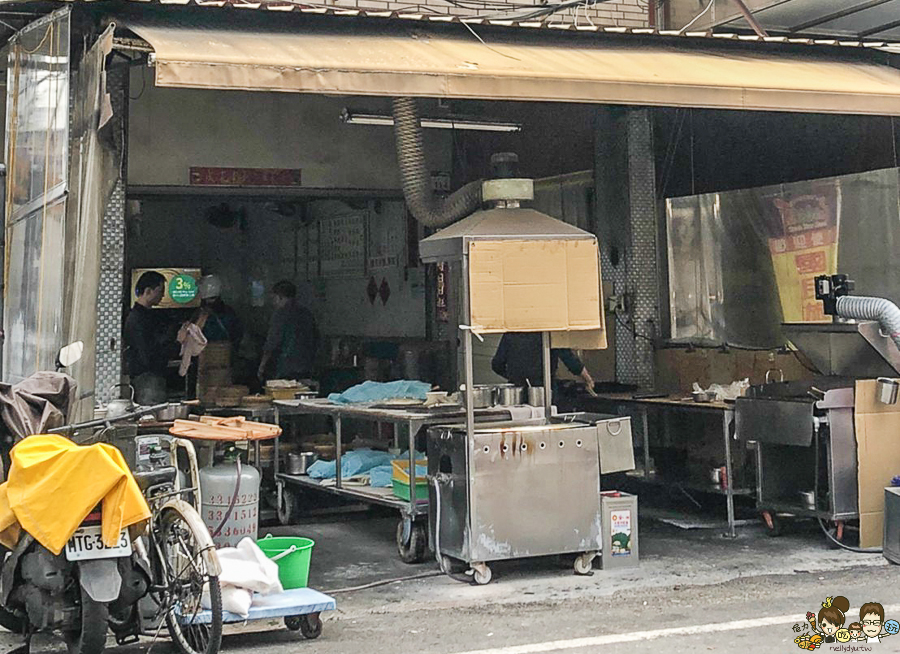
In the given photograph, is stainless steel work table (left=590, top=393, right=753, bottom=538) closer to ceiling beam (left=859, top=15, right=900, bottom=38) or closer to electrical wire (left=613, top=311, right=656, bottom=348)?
electrical wire (left=613, top=311, right=656, bottom=348)

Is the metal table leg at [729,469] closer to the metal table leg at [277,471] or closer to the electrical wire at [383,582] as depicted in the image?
the electrical wire at [383,582]

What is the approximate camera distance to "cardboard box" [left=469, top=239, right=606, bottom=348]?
7836mm

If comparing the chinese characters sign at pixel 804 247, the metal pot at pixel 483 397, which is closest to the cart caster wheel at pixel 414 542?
the metal pot at pixel 483 397

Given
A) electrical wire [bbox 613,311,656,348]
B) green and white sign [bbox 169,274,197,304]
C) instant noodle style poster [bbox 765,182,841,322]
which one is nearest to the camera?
instant noodle style poster [bbox 765,182,841,322]

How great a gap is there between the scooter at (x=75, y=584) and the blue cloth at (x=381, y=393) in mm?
4394

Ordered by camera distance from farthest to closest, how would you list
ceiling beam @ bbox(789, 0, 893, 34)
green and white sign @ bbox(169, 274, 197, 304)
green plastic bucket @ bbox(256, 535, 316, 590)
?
green and white sign @ bbox(169, 274, 197, 304), ceiling beam @ bbox(789, 0, 893, 34), green plastic bucket @ bbox(256, 535, 316, 590)

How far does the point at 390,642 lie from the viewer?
21.1 ft

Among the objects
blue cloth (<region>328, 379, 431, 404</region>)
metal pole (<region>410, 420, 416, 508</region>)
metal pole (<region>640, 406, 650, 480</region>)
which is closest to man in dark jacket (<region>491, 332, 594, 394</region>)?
blue cloth (<region>328, 379, 431, 404</region>)

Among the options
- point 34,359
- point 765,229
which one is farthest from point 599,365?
point 34,359

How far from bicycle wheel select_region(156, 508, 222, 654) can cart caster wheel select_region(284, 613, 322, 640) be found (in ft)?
1.89

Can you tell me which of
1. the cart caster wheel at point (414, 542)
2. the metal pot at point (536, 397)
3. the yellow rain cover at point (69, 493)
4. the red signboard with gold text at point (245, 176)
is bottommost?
the cart caster wheel at point (414, 542)

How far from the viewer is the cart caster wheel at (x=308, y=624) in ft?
21.3

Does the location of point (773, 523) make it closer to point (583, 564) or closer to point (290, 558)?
point (583, 564)

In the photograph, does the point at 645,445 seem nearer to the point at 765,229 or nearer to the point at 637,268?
the point at 637,268
